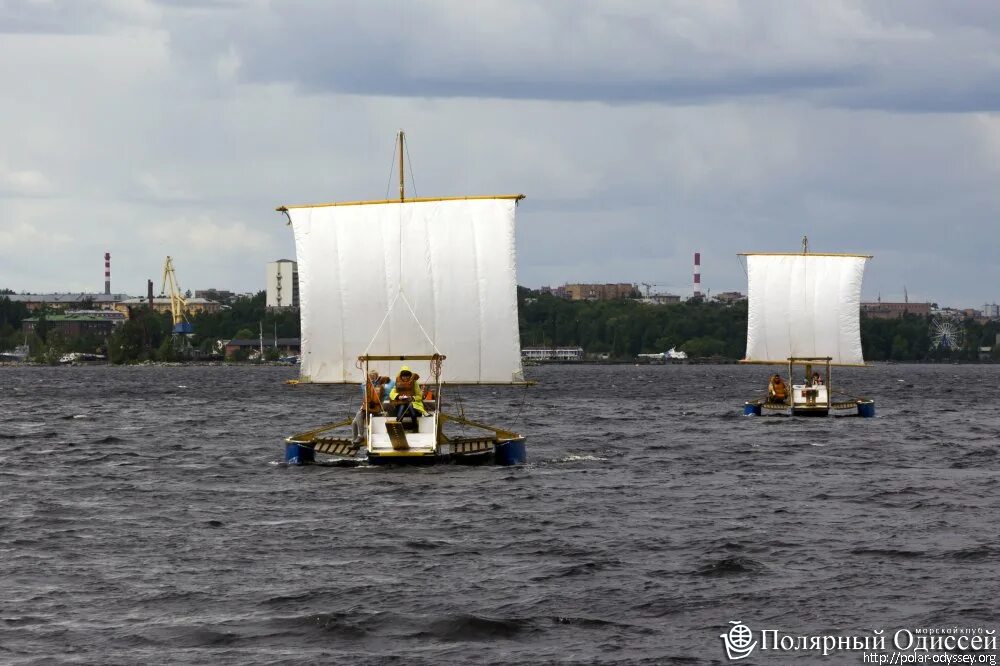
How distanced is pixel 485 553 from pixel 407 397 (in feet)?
37.4

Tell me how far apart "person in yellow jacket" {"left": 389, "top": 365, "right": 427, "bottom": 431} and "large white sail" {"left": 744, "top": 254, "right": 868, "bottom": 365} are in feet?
127

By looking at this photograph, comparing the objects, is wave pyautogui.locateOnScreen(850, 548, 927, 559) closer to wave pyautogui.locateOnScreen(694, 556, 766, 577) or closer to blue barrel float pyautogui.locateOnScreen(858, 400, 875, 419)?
wave pyautogui.locateOnScreen(694, 556, 766, 577)

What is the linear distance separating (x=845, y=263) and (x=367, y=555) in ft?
179

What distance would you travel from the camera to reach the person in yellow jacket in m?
37.7

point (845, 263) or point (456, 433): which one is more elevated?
point (845, 263)

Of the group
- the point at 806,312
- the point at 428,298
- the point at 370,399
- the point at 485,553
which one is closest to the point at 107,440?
the point at 428,298

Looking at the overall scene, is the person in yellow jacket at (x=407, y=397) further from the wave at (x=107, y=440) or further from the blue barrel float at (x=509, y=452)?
the wave at (x=107, y=440)

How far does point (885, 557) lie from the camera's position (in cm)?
2589

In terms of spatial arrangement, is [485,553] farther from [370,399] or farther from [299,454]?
[299,454]

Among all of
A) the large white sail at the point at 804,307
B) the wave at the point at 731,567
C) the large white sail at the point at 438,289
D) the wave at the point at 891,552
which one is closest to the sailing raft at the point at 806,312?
the large white sail at the point at 804,307

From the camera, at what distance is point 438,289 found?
137 feet

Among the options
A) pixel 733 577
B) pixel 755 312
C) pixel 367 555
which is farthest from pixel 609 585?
pixel 755 312

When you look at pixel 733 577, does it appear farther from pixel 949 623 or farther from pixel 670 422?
pixel 670 422

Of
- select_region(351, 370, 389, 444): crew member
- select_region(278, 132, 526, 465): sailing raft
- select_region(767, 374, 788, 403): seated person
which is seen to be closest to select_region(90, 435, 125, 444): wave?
select_region(278, 132, 526, 465): sailing raft
